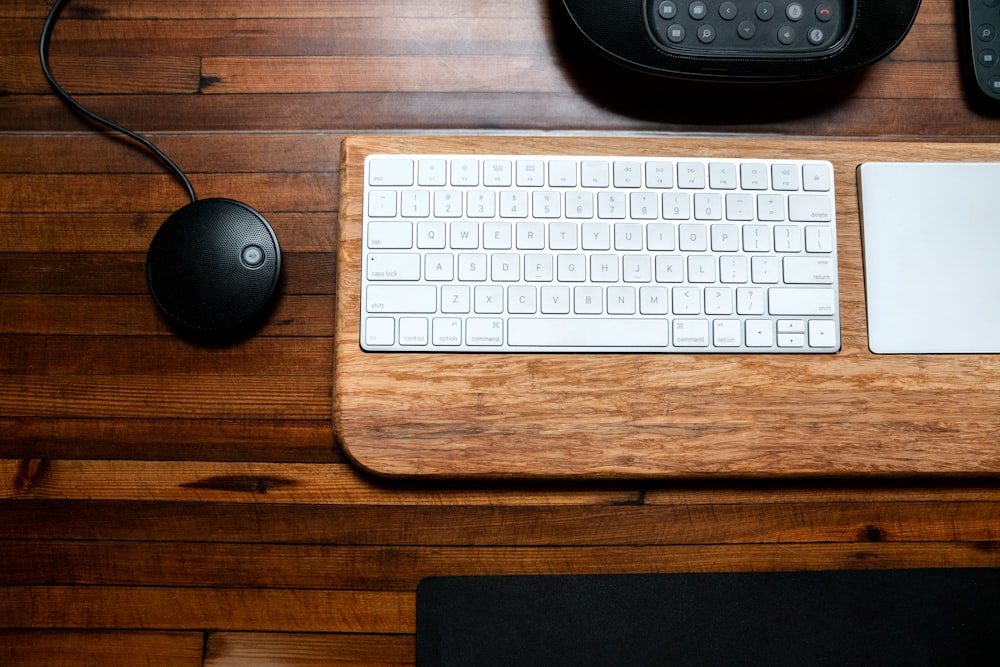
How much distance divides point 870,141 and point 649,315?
0.86 feet

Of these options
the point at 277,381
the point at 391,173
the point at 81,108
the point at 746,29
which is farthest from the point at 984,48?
the point at 81,108

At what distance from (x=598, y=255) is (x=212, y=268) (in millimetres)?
307

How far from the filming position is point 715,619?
1.76 ft

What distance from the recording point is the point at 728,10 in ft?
1.83

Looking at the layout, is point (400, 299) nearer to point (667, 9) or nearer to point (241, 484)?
point (241, 484)

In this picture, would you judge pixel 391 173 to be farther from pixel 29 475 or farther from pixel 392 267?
pixel 29 475

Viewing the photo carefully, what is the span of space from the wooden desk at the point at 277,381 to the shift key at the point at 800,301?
0.14 m

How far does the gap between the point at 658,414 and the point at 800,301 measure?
0.15m

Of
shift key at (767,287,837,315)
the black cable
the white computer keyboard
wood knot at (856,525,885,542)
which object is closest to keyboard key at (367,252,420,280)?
the white computer keyboard

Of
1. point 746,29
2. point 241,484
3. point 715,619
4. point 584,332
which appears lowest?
point 715,619

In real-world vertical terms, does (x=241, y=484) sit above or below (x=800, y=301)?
below

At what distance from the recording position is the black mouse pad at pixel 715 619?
1.74ft

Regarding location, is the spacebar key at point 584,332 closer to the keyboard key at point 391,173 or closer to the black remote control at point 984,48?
the keyboard key at point 391,173

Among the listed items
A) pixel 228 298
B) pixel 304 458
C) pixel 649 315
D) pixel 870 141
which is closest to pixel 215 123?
pixel 228 298
